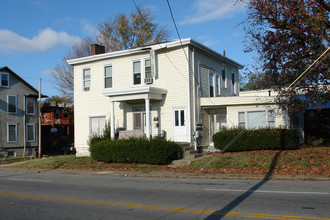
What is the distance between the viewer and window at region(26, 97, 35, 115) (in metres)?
36.8

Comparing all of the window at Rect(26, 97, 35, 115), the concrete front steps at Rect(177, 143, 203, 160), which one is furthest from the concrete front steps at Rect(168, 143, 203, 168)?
the window at Rect(26, 97, 35, 115)

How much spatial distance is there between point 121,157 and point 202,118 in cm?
630

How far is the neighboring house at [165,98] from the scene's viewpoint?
70.3 feet

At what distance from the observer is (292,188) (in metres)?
10.4

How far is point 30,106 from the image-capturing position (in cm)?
3719

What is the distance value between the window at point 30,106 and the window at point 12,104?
1.53 meters

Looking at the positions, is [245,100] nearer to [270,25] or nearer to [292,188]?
[270,25]

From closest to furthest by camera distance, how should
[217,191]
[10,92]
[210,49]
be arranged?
1. [217,191]
2. [210,49]
3. [10,92]

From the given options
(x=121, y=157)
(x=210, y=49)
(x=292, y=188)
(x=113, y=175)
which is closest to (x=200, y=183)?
(x=292, y=188)

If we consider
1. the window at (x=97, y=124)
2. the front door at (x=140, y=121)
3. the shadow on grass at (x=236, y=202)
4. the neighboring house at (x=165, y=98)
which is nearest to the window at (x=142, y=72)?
the neighboring house at (x=165, y=98)

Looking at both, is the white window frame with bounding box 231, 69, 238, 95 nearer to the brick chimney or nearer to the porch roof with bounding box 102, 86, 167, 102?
the porch roof with bounding box 102, 86, 167, 102

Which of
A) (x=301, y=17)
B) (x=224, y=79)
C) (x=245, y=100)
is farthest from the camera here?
(x=224, y=79)

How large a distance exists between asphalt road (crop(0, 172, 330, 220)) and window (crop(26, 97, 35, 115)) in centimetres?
2654

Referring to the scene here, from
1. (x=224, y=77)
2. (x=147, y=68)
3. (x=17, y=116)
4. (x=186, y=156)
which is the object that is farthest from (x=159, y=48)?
(x=17, y=116)
